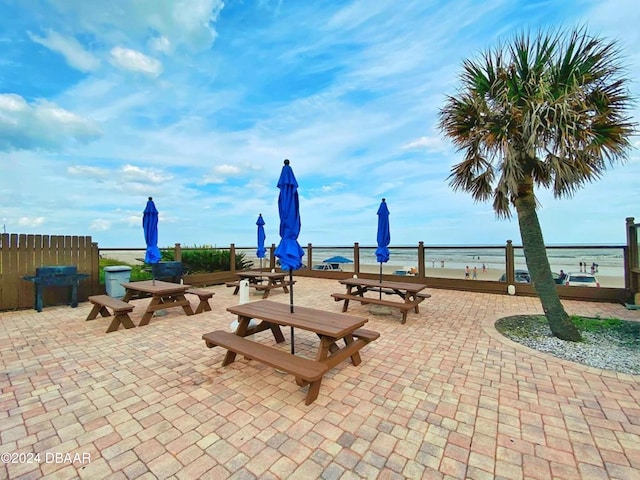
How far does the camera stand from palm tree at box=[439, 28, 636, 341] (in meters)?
3.69

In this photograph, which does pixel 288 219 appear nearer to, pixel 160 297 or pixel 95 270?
pixel 160 297

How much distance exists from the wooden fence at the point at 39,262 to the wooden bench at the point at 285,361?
19.1ft

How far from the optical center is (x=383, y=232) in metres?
5.70

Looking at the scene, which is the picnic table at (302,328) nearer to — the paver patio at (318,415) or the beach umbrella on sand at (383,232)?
the paver patio at (318,415)

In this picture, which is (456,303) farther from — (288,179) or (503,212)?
(288,179)

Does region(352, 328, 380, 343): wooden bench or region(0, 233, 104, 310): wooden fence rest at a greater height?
region(0, 233, 104, 310): wooden fence

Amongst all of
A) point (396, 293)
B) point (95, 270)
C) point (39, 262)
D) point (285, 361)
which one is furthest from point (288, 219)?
point (39, 262)

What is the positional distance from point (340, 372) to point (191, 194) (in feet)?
35.0

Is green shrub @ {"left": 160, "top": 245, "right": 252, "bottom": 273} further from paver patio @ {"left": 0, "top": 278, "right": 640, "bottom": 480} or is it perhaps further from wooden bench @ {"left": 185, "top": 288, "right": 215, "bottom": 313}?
paver patio @ {"left": 0, "top": 278, "right": 640, "bottom": 480}

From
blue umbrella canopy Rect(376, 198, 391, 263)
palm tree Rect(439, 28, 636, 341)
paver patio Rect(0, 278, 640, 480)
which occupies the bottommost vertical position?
paver patio Rect(0, 278, 640, 480)

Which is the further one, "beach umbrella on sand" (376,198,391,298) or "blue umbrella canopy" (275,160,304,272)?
"beach umbrella on sand" (376,198,391,298)

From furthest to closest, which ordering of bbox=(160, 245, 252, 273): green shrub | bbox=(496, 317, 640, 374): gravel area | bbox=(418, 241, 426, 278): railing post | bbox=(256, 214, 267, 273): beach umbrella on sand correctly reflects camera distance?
bbox=(160, 245, 252, 273): green shrub < bbox=(256, 214, 267, 273): beach umbrella on sand < bbox=(418, 241, 426, 278): railing post < bbox=(496, 317, 640, 374): gravel area

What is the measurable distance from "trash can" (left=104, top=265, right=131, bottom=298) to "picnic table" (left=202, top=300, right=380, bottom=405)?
17.1 feet

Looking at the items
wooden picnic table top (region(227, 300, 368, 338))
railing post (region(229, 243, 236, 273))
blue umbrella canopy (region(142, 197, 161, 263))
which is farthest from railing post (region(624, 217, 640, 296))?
railing post (region(229, 243, 236, 273))
